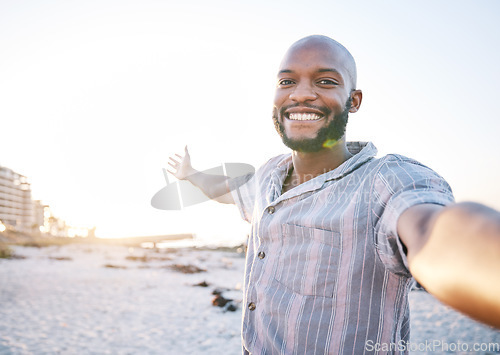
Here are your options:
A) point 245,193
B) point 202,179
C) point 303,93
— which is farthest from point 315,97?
point 202,179

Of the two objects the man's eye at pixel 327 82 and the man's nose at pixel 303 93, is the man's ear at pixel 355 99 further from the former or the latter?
the man's nose at pixel 303 93

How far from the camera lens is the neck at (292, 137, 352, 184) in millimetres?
1997

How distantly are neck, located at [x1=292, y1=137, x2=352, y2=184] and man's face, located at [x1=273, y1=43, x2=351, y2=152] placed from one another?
0.19ft

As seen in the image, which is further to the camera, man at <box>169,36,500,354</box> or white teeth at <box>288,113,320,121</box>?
white teeth at <box>288,113,320,121</box>

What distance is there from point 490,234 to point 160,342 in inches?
224

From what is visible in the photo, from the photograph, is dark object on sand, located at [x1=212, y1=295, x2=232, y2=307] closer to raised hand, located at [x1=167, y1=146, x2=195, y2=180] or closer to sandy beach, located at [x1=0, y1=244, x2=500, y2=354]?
sandy beach, located at [x1=0, y1=244, x2=500, y2=354]

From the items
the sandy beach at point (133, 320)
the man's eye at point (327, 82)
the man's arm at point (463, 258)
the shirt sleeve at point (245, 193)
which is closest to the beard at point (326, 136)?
the man's eye at point (327, 82)

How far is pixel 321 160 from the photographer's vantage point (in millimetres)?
2018

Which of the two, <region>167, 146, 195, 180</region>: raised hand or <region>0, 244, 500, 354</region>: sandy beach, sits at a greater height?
<region>167, 146, 195, 180</region>: raised hand

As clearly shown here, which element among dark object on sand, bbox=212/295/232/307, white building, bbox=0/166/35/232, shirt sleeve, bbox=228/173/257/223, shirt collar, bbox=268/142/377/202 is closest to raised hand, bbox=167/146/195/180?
shirt sleeve, bbox=228/173/257/223

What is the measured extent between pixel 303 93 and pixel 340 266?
1.01 meters

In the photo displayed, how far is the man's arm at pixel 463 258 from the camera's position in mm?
669

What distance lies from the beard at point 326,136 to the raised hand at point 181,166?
6.00 feet

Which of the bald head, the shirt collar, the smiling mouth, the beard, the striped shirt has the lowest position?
the striped shirt
